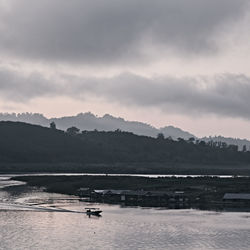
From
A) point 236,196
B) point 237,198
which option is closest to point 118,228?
point 237,198

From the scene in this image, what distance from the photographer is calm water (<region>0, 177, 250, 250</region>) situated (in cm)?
6925

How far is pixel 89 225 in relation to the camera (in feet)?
272

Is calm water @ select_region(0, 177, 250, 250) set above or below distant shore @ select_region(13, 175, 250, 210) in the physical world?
below

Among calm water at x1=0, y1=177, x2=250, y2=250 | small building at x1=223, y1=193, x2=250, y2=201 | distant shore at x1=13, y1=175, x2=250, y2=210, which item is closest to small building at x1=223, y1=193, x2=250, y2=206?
small building at x1=223, y1=193, x2=250, y2=201

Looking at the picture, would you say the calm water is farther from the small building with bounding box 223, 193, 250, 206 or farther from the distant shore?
the small building with bounding box 223, 193, 250, 206

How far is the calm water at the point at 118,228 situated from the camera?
69.2m

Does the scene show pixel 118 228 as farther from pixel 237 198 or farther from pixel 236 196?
pixel 236 196

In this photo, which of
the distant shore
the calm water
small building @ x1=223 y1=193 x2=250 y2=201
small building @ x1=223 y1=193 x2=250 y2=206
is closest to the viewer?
the calm water

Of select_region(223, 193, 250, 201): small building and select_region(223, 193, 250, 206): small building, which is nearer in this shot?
select_region(223, 193, 250, 206): small building

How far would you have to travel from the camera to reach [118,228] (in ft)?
262

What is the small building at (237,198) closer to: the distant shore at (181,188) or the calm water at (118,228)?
the distant shore at (181,188)

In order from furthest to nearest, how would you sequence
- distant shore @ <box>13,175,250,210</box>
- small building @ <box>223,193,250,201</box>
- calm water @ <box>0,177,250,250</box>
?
small building @ <box>223,193,250,201</box>
distant shore @ <box>13,175,250,210</box>
calm water @ <box>0,177,250,250</box>

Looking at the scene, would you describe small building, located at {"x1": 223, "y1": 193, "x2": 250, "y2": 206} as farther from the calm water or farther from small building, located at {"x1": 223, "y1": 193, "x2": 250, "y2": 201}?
the calm water

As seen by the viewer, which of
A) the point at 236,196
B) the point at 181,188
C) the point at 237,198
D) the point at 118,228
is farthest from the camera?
the point at 181,188
